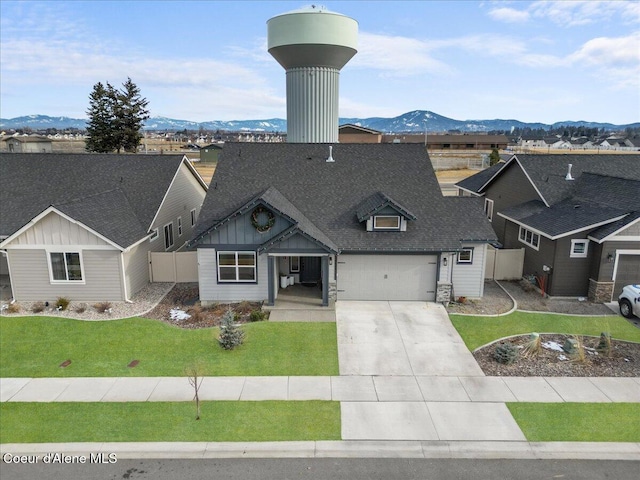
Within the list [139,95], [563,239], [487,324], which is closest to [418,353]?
[487,324]

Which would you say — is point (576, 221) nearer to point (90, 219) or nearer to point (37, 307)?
point (90, 219)

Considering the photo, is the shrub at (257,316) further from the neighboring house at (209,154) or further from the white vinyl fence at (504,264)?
the neighboring house at (209,154)

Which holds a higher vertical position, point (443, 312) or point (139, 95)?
point (139, 95)

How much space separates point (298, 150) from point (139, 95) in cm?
4361

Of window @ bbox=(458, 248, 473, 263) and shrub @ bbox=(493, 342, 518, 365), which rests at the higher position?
window @ bbox=(458, 248, 473, 263)

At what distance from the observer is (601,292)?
68.2ft

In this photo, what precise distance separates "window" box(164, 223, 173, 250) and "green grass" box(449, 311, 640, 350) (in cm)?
1631

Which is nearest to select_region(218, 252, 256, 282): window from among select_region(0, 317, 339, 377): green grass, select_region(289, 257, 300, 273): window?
select_region(289, 257, 300, 273): window

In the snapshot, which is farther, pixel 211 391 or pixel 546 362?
pixel 546 362

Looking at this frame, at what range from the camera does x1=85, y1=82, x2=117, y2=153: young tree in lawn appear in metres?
57.6

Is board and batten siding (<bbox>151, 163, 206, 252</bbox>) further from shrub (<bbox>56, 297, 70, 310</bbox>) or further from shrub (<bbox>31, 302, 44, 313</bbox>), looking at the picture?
shrub (<bbox>31, 302, 44, 313</bbox>)

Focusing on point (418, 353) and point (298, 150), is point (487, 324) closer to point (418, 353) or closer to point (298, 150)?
point (418, 353)

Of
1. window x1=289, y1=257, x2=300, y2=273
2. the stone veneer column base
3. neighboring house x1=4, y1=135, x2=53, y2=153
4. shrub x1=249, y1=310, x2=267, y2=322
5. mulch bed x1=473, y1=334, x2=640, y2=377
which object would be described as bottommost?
mulch bed x1=473, y1=334, x2=640, y2=377

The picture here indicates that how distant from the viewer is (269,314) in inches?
762
